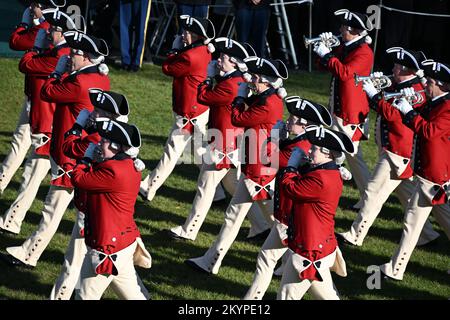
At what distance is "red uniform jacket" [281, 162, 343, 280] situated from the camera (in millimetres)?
7844

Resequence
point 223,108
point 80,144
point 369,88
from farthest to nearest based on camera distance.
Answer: point 223,108
point 369,88
point 80,144

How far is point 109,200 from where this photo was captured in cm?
785

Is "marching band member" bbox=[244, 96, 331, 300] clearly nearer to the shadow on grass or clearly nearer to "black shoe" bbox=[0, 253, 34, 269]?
the shadow on grass

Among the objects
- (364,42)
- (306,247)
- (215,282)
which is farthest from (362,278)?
(364,42)

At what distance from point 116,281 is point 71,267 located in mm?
812

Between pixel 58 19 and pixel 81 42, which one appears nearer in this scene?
pixel 81 42

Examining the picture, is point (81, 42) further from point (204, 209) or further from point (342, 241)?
point (342, 241)

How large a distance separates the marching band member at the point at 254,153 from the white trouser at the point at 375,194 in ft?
3.89

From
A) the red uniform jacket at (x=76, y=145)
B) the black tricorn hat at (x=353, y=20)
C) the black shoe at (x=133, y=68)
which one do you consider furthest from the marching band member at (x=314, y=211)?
the black shoe at (x=133, y=68)

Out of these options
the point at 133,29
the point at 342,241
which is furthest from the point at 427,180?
the point at 133,29

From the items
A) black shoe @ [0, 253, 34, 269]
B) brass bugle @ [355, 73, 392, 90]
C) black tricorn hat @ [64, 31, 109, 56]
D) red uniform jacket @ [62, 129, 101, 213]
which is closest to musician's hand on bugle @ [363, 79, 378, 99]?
brass bugle @ [355, 73, 392, 90]

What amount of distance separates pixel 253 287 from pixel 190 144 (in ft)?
13.1

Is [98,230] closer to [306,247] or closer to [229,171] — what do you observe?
[306,247]

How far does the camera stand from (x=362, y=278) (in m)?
9.94
